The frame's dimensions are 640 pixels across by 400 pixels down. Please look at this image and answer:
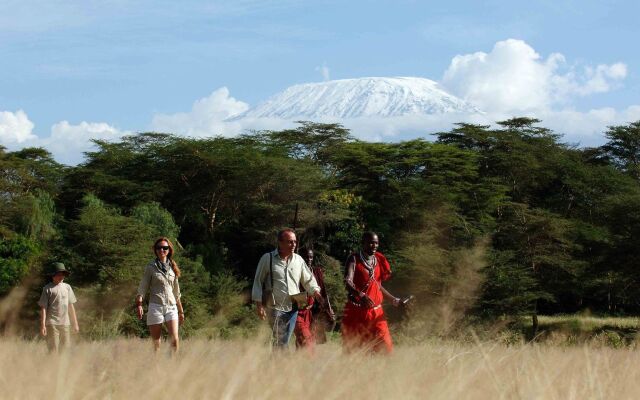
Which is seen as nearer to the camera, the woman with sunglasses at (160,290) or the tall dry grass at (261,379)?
the tall dry grass at (261,379)

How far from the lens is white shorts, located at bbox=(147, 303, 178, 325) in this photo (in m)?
8.40

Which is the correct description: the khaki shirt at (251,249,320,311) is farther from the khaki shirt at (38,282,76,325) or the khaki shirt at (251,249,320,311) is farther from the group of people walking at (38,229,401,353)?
the khaki shirt at (38,282,76,325)

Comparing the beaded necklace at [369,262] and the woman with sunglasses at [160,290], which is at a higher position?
the beaded necklace at [369,262]

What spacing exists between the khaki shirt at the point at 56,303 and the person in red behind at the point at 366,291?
3359mm

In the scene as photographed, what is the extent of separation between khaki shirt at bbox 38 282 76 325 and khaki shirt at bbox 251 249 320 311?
9.73ft

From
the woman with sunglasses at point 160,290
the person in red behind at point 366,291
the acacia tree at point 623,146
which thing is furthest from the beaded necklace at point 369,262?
the acacia tree at point 623,146

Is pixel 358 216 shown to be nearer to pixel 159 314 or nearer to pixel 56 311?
pixel 56 311

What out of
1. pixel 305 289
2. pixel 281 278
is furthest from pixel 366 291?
pixel 281 278

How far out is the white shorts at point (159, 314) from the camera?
8397mm

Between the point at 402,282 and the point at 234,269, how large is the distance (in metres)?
9.81

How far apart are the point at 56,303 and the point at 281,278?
3.24m

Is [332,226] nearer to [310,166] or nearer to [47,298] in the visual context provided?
[310,166]

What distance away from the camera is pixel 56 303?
9859 millimetres

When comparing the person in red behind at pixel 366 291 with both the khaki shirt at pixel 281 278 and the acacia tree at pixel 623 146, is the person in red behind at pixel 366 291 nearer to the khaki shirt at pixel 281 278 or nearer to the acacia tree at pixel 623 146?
the khaki shirt at pixel 281 278
